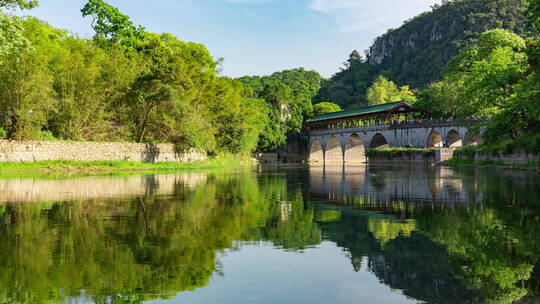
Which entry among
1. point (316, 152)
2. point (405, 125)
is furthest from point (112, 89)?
point (316, 152)

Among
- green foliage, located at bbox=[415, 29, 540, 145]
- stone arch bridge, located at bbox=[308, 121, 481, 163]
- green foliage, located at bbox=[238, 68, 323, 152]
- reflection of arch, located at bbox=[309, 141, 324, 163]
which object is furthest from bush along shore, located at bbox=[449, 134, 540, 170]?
reflection of arch, located at bbox=[309, 141, 324, 163]

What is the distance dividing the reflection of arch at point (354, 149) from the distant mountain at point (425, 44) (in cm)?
3847

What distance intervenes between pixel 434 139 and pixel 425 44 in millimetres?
85695

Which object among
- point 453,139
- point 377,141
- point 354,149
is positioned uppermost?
point 377,141

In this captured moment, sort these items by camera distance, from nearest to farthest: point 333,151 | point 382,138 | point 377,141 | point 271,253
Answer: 1. point 271,253
2. point 382,138
3. point 377,141
4. point 333,151

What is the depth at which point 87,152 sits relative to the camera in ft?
128

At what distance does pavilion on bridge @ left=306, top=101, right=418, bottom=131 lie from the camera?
81.2 meters

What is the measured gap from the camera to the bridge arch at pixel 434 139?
7719 centimetres

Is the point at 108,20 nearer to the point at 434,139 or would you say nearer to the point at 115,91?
the point at 115,91

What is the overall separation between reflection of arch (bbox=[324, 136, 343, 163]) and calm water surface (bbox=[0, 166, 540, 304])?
9338 centimetres

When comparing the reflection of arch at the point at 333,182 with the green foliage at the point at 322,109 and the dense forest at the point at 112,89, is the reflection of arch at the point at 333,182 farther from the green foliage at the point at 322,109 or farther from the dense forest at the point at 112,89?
the green foliage at the point at 322,109

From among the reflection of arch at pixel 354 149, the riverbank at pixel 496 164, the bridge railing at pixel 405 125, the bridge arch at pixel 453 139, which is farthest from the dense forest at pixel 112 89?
the reflection of arch at pixel 354 149

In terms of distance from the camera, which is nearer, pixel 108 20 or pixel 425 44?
pixel 108 20

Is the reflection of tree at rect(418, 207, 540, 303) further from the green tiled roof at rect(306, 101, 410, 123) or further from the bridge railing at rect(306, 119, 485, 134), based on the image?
the green tiled roof at rect(306, 101, 410, 123)
